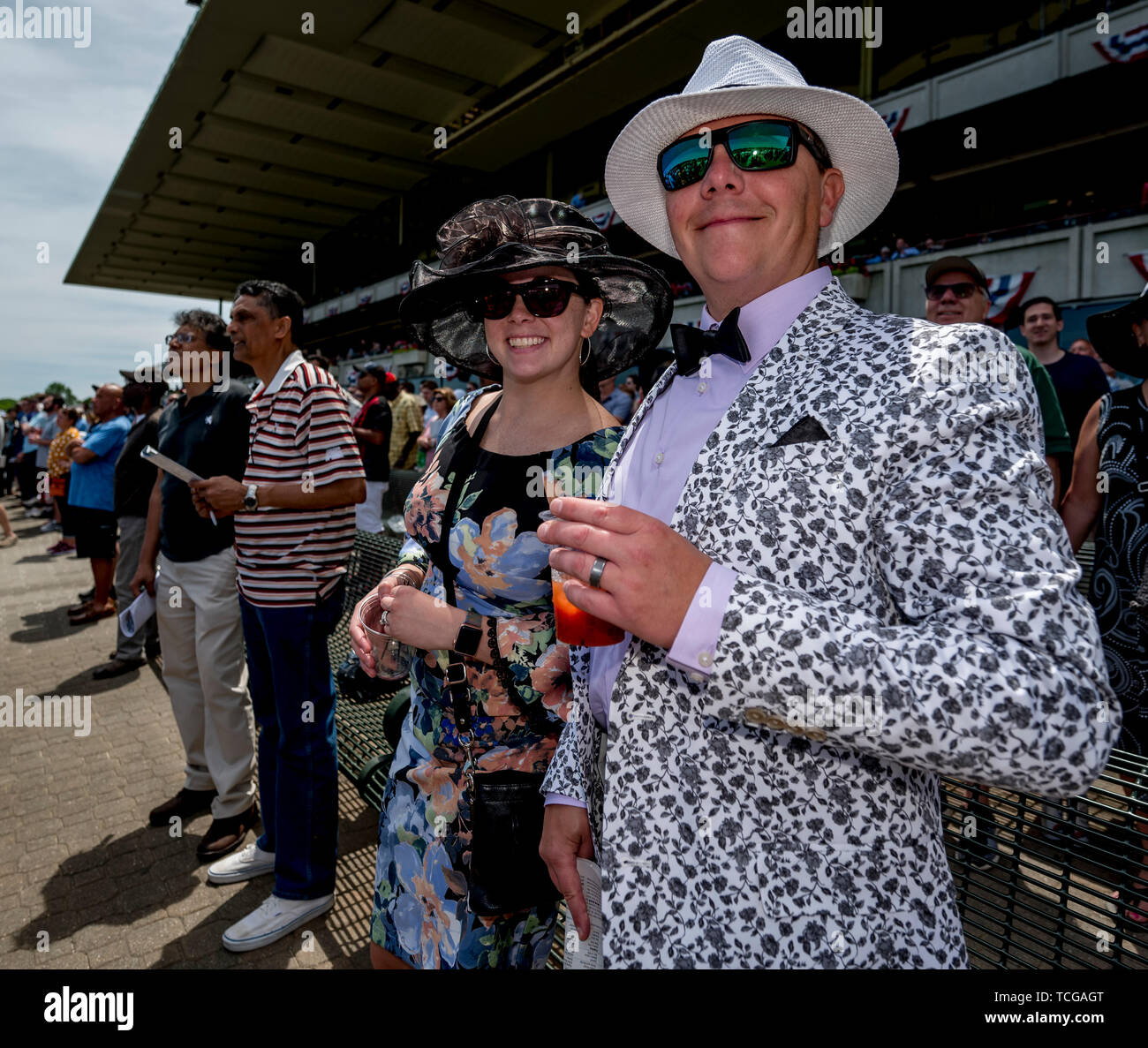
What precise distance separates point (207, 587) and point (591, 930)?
2.86 meters

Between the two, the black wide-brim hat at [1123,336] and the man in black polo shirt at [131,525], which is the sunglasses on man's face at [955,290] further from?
the man in black polo shirt at [131,525]

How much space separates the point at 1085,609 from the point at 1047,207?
1396cm

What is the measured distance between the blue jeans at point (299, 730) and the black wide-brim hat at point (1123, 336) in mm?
3562

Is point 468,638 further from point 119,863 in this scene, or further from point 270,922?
point 119,863

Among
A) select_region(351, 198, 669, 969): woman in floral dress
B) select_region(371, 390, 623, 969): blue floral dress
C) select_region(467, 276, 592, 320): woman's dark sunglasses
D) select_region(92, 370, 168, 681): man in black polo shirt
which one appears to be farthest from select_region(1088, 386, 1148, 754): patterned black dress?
select_region(92, 370, 168, 681): man in black polo shirt

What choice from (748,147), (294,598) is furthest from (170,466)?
(748,147)

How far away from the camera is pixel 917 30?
1437 cm

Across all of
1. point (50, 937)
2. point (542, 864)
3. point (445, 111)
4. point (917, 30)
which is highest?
point (445, 111)

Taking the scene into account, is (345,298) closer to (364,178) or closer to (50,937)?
(364,178)

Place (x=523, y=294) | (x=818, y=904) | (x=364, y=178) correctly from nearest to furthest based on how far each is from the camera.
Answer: (x=818, y=904) → (x=523, y=294) → (x=364, y=178)

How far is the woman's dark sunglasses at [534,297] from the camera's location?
6.52ft

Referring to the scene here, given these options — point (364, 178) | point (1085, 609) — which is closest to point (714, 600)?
point (1085, 609)

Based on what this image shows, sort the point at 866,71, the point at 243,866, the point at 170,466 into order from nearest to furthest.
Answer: the point at 170,466, the point at 243,866, the point at 866,71

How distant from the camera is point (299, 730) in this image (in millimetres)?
→ 2980
